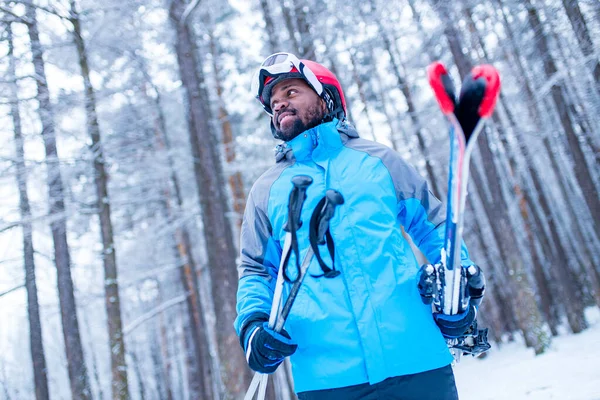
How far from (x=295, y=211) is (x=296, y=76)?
2.55ft

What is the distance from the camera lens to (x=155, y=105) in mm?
14391

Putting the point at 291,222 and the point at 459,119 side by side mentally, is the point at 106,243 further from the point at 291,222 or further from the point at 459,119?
the point at 459,119

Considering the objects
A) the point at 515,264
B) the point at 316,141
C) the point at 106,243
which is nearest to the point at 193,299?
the point at 106,243

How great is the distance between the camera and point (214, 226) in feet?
27.2

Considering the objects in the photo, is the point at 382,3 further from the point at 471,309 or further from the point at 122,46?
the point at 471,309

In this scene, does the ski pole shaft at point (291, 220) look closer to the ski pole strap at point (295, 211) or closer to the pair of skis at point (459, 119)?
the ski pole strap at point (295, 211)

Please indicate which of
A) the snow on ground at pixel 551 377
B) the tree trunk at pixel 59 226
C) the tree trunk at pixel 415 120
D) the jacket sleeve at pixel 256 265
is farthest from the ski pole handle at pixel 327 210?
the tree trunk at pixel 415 120

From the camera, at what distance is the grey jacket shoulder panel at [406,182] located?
1.90 meters

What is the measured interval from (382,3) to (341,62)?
14.1 ft

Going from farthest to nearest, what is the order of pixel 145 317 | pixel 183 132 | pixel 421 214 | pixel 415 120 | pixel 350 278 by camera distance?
pixel 183 132 → pixel 415 120 → pixel 145 317 → pixel 421 214 → pixel 350 278

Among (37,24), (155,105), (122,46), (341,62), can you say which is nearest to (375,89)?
(341,62)

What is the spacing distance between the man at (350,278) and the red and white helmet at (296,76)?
18cm

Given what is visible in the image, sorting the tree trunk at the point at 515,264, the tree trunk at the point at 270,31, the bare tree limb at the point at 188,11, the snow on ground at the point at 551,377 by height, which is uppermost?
the tree trunk at the point at 270,31

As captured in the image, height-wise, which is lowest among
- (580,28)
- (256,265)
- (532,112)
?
(256,265)
